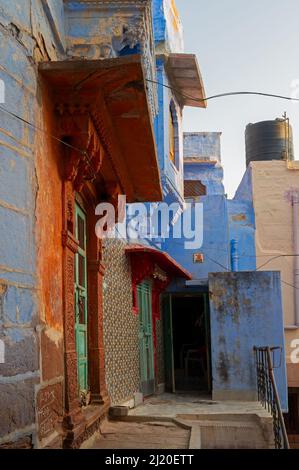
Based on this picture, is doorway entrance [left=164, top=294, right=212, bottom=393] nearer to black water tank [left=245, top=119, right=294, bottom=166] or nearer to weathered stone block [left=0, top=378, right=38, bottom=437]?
black water tank [left=245, top=119, right=294, bottom=166]

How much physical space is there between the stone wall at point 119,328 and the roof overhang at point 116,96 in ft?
6.11

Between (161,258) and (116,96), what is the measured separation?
6.00m

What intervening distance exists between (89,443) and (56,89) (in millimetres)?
2991

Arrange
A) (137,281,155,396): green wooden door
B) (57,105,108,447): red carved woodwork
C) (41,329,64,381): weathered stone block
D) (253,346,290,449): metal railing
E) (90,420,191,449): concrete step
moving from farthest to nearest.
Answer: (137,281,155,396): green wooden door, (253,346,290,449): metal railing, (90,420,191,449): concrete step, (57,105,108,447): red carved woodwork, (41,329,64,381): weathered stone block

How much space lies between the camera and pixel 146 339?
11.3 meters

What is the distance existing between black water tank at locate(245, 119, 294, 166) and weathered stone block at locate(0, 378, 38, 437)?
21.3 metres

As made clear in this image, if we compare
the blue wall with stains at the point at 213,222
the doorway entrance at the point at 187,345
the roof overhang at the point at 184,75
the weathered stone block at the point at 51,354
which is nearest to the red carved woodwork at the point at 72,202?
the weathered stone block at the point at 51,354

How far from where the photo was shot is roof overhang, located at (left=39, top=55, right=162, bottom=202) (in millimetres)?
4125

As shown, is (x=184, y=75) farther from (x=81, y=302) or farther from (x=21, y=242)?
(x=21, y=242)

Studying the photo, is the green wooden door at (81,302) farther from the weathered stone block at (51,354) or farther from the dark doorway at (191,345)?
the dark doorway at (191,345)

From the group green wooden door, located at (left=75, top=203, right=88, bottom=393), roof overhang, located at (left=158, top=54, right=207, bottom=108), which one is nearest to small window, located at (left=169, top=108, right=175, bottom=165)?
roof overhang, located at (left=158, top=54, right=207, bottom=108)

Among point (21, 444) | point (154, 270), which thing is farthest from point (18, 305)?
point (154, 270)

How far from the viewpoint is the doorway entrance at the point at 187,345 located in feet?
43.8

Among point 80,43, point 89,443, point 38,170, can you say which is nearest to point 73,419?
point 89,443
